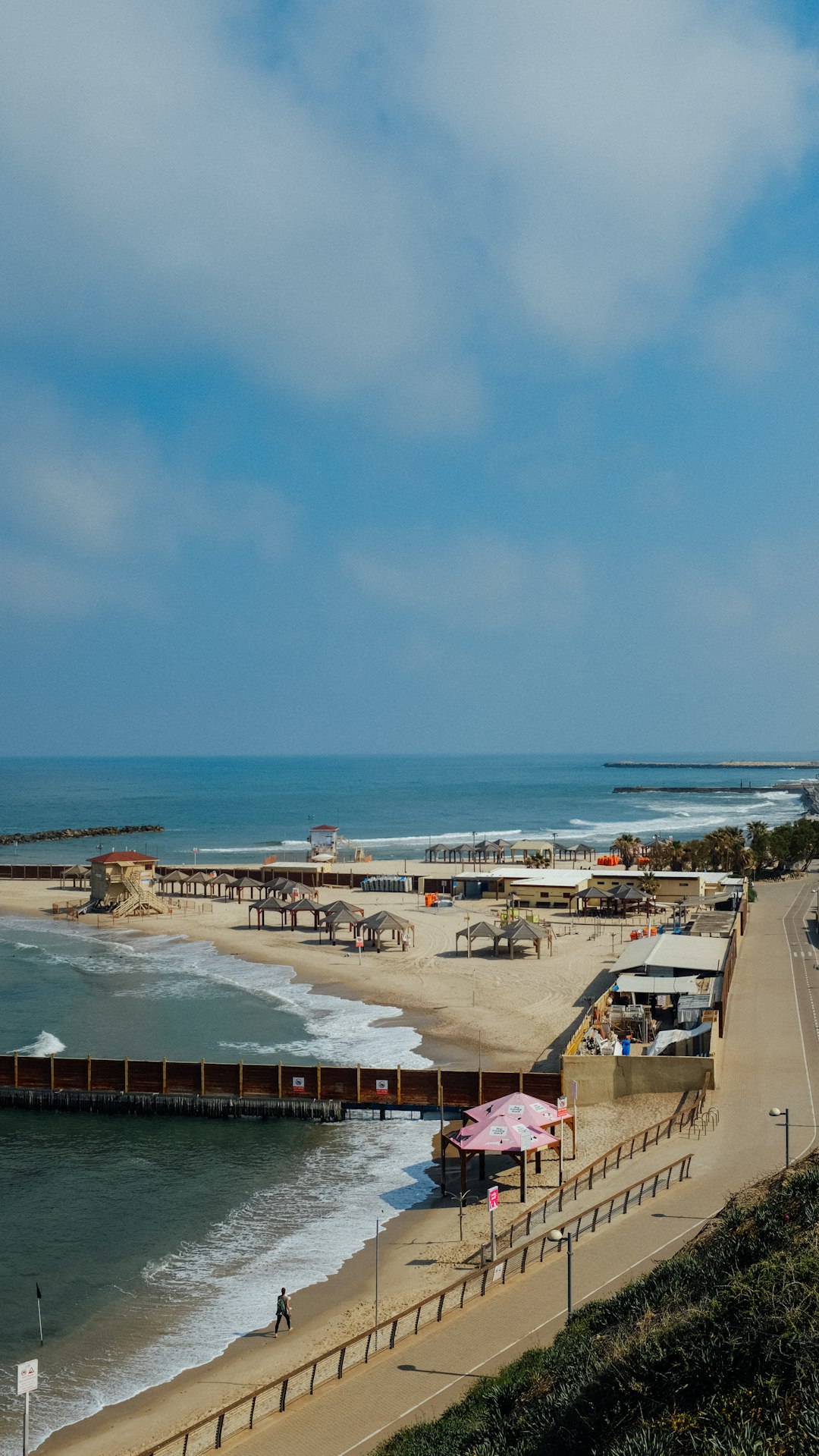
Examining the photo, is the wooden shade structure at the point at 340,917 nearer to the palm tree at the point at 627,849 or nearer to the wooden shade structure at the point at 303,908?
the wooden shade structure at the point at 303,908

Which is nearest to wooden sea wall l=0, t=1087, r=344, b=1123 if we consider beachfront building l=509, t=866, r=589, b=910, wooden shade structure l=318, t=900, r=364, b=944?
wooden shade structure l=318, t=900, r=364, b=944

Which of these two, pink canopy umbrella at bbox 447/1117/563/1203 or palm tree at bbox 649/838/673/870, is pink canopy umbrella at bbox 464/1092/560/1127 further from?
palm tree at bbox 649/838/673/870

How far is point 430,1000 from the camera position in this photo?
4306 centimetres

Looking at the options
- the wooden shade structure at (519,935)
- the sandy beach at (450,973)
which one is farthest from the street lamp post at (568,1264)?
the wooden shade structure at (519,935)

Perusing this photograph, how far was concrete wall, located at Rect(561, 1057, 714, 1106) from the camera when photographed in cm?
2833

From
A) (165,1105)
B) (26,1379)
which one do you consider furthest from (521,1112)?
(165,1105)

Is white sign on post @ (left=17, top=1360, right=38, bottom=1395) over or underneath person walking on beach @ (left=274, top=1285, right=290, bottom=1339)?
over

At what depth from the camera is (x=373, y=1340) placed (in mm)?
17281

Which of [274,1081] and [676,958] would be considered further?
[676,958]

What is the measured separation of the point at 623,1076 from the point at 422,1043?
943 cm

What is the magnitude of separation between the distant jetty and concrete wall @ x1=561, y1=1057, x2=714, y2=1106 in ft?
358

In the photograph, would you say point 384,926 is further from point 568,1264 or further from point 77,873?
point 77,873

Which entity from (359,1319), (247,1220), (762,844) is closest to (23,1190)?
(247,1220)

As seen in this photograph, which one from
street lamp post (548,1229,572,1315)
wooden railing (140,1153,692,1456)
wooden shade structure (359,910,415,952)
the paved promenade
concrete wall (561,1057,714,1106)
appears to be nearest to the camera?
the paved promenade
